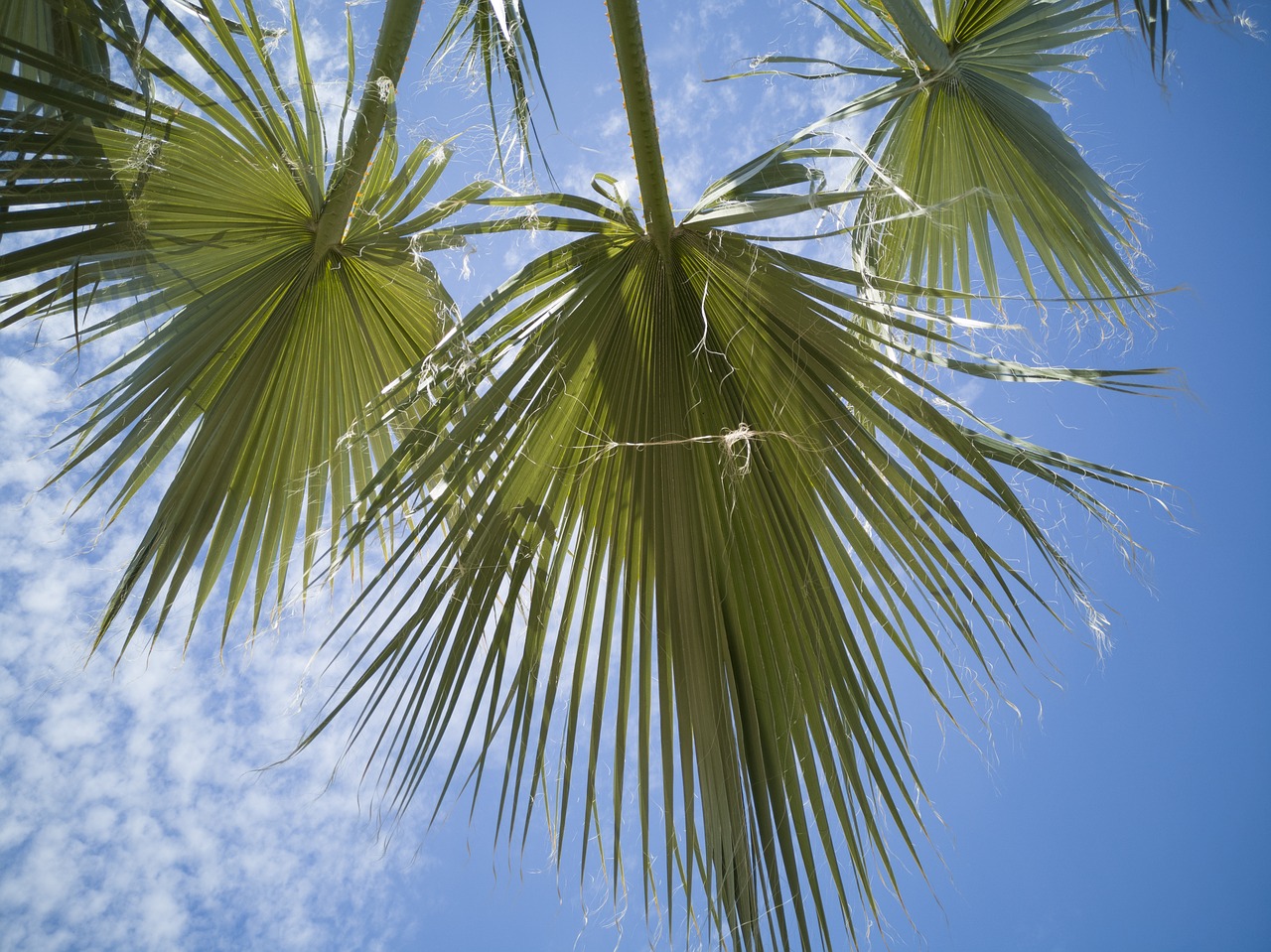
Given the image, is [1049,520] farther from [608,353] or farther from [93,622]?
[93,622]

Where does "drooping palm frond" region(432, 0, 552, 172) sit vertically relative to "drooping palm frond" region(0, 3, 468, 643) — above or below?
above

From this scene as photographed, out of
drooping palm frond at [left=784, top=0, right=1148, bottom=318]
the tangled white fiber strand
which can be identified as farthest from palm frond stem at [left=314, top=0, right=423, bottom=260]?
drooping palm frond at [left=784, top=0, right=1148, bottom=318]

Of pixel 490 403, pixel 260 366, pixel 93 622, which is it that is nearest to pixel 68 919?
pixel 93 622

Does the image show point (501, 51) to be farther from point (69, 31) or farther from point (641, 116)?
point (69, 31)

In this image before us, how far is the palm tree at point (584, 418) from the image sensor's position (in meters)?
1.12

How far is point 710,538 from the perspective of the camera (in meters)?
1.27

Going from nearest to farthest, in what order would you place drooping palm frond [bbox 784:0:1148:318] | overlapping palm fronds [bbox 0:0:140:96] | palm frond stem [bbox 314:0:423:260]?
overlapping palm fronds [bbox 0:0:140:96], palm frond stem [bbox 314:0:423:260], drooping palm frond [bbox 784:0:1148:318]

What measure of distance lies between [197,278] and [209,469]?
34 cm

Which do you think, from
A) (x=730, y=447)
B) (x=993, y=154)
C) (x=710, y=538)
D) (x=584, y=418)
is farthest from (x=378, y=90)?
(x=993, y=154)

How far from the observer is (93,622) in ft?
4.49

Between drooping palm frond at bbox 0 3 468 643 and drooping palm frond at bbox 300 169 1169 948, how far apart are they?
239 mm

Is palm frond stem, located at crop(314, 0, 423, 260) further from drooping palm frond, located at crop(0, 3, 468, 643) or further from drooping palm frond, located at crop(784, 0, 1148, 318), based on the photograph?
drooping palm frond, located at crop(784, 0, 1148, 318)

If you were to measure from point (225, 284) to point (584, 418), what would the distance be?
68 cm

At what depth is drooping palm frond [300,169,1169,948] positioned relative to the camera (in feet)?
3.70
